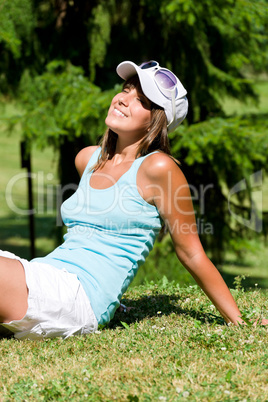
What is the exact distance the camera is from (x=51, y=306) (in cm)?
271

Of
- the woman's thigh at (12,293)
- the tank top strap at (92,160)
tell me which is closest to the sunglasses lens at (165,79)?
the tank top strap at (92,160)

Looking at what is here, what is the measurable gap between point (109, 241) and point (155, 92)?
2.80 ft

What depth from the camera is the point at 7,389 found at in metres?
2.31

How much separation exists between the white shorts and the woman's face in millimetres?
867

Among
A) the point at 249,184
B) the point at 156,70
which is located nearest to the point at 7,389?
the point at 156,70

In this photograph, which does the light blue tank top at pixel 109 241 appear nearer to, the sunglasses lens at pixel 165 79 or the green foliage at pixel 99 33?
the sunglasses lens at pixel 165 79

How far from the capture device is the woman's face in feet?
10.1

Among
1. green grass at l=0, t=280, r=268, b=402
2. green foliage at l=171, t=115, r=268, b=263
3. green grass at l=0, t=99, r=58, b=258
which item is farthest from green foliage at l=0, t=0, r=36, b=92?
green grass at l=0, t=280, r=268, b=402

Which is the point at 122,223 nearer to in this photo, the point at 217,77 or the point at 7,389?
the point at 7,389

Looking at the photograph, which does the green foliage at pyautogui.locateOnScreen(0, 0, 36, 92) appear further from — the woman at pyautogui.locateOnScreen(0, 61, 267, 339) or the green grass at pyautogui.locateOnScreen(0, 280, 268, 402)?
the green grass at pyautogui.locateOnScreen(0, 280, 268, 402)

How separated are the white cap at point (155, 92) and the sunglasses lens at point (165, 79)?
0.02 m

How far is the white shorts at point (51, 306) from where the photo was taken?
2.69 m

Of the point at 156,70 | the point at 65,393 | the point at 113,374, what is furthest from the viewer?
the point at 156,70

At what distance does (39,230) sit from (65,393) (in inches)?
477
